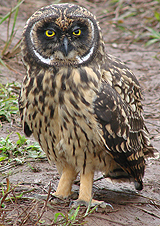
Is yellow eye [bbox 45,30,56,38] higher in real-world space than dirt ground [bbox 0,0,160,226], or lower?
higher

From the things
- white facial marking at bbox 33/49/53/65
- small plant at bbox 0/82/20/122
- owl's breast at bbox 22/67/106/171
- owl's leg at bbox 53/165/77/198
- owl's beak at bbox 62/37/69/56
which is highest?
owl's beak at bbox 62/37/69/56

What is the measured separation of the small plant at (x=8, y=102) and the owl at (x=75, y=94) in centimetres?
138

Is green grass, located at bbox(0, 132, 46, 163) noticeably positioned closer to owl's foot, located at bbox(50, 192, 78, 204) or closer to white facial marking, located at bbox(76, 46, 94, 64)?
owl's foot, located at bbox(50, 192, 78, 204)

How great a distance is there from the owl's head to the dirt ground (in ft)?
4.14

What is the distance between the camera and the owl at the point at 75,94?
10.2 feet

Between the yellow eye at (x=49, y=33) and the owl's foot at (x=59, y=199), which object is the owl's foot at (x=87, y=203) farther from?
the yellow eye at (x=49, y=33)

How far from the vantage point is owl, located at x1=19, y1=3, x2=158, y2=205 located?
3.11m

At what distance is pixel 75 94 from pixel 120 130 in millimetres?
602

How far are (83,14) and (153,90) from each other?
12.5 feet

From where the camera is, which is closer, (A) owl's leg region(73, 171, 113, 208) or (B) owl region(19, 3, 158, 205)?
(B) owl region(19, 3, 158, 205)

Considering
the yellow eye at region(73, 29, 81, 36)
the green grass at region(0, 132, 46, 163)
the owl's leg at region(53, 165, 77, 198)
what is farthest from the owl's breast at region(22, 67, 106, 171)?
the green grass at region(0, 132, 46, 163)

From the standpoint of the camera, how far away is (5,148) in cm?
430

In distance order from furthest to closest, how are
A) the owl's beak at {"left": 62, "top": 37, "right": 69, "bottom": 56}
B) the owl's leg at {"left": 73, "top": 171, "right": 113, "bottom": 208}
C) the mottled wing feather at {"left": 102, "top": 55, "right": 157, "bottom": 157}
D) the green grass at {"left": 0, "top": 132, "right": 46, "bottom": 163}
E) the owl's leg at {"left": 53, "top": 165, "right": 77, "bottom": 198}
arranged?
the green grass at {"left": 0, "top": 132, "right": 46, "bottom": 163}
the owl's leg at {"left": 53, "top": 165, "right": 77, "bottom": 198}
the owl's leg at {"left": 73, "top": 171, "right": 113, "bottom": 208}
the mottled wing feather at {"left": 102, "top": 55, "right": 157, "bottom": 157}
the owl's beak at {"left": 62, "top": 37, "right": 69, "bottom": 56}

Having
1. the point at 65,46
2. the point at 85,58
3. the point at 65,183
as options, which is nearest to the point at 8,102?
the point at 65,183
